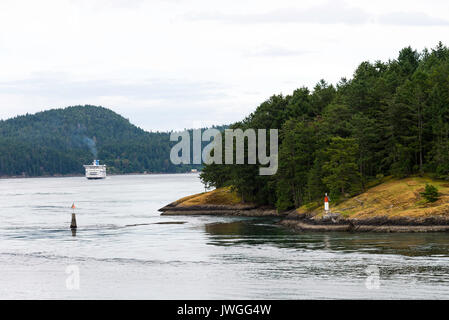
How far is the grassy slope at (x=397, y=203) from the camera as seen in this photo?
73375 mm

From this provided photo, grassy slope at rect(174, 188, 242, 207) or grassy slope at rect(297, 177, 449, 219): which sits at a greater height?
grassy slope at rect(297, 177, 449, 219)

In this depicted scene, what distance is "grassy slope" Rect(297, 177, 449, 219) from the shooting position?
73.4 metres

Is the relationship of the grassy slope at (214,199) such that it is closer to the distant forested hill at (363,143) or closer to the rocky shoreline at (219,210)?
the rocky shoreline at (219,210)

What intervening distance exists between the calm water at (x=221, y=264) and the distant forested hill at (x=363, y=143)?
1171 centimetres

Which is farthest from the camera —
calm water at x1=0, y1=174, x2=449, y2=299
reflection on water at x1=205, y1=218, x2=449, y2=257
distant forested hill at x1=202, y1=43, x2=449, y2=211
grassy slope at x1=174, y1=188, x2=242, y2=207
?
grassy slope at x1=174, y1=188, x2=242, y2=207

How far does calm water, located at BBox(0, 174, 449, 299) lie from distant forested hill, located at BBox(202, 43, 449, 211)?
1171cm

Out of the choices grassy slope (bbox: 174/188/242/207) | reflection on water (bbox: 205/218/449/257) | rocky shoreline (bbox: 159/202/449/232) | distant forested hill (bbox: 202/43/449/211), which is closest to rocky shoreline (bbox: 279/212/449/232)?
rocky shoreline (bbox: 159/202/449/232)

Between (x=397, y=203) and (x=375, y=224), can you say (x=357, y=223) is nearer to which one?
(x=375, y=224)

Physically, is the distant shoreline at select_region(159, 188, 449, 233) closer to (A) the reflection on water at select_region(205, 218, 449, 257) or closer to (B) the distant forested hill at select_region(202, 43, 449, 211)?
(A) the reflection on water at select_region(205, 218, 449, 257)

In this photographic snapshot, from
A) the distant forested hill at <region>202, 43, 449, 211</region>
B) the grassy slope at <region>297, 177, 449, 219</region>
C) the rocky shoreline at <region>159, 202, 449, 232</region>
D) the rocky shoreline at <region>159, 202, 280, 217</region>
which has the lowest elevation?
the rocky shoreline at <region>159, 202, 280, 217</region>

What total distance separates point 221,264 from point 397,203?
98.7 feet

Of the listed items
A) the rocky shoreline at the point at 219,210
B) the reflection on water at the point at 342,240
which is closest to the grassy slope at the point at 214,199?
the rocky shoreline at the point at 219,210

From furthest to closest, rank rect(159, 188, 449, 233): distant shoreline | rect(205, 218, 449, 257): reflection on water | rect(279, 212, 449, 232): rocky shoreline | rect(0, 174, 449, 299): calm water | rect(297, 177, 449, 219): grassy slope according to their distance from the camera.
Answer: rect(297, 177, 449, 219): grassy slope < rect(159, 188, 449, 233): distant shoreline < rect(279, 212, 449, 232): rocky shoreline < rect(205, 218, 449, 257): reflection on water < rect(0, 174, 449, 299): calm water

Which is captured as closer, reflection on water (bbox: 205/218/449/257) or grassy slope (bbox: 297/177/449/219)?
reflection on water (bbox: 205/218/449/257)
